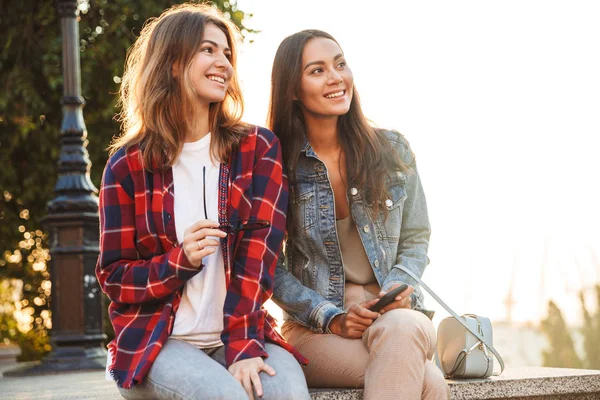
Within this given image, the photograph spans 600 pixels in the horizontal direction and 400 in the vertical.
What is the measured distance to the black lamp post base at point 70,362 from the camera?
7207mm

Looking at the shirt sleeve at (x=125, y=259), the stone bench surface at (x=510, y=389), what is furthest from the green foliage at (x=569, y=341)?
the shirt sleeve at (x=125, y=259)

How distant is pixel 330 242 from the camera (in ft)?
12.1

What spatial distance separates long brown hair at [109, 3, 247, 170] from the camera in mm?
3535

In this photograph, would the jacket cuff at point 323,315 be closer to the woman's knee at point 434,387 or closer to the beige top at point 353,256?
the beige top at point 353,256

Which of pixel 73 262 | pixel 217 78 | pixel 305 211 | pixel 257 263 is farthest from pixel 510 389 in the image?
pixel 73 262

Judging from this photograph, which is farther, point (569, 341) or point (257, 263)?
point (569, 341)

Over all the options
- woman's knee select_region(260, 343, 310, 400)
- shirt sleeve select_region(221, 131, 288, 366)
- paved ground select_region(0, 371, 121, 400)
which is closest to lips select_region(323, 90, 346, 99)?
shirt sleeve select_region(221, 131, 288, 366)

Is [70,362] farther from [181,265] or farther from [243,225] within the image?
[181,265]

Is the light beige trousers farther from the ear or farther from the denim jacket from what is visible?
the ear

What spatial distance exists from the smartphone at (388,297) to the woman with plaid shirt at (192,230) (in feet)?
1.15

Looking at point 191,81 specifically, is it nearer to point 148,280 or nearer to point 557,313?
point 148,280

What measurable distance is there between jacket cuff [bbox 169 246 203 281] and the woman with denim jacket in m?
0.59

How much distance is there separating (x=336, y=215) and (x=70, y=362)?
13.9ft

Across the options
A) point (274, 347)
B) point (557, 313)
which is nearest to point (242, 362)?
point (274, 347)
